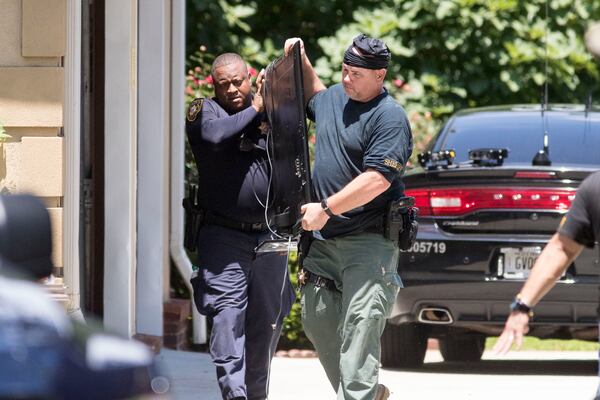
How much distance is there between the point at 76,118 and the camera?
25.3ft

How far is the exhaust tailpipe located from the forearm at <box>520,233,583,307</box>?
4138 millimetres

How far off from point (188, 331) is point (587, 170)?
3510 mm

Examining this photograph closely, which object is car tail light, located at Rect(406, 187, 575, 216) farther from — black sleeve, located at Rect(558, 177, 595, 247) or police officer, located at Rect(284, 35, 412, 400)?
black sleeve, located at Rect(558, 177, 595, 247)

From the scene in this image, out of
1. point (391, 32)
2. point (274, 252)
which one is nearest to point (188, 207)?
point (274, 252)

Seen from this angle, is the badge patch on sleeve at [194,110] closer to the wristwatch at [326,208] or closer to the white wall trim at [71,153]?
the white wall trim at [71,153]

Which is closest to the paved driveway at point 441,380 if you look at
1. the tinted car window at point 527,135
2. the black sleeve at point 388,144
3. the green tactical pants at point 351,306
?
the tinted car window at point 527,135

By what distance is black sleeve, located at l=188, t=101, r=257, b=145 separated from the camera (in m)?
6.77

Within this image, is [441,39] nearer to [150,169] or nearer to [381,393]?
[150,169]

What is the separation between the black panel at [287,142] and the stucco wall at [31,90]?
4.02ft

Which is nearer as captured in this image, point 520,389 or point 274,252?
point 274,252

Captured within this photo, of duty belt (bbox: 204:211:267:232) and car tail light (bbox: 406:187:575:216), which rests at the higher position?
duty belt (bbox: 204:211:267:232)

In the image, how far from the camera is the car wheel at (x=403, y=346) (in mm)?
9398

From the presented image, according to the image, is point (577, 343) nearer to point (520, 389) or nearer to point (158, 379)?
point (520, 389)

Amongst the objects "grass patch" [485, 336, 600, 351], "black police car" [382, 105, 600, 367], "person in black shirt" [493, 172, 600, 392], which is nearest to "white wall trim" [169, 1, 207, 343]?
"black police car" [382, 105, 600, 367]
